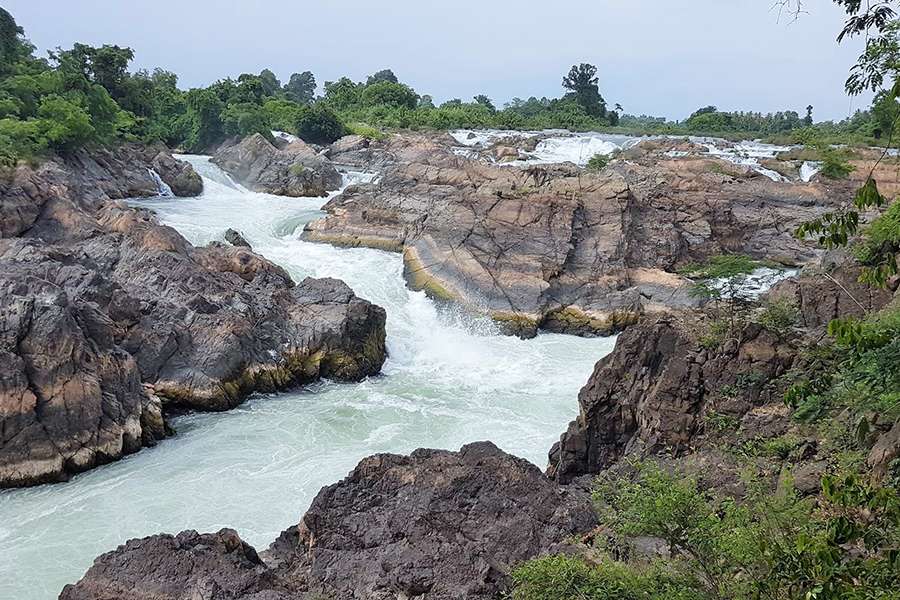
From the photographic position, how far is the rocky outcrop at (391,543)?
6711mm

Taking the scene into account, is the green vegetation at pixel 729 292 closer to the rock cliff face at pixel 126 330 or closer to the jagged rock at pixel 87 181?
the rock cliff face at pixel 126 330

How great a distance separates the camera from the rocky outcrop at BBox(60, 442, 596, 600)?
671 cm

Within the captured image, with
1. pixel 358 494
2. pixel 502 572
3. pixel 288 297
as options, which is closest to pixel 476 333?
Result: pixel 288 297

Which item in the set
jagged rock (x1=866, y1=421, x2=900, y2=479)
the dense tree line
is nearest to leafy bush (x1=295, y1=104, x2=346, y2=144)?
the dense tree line

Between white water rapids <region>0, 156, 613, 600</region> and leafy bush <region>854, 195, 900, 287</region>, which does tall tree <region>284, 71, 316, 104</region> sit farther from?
leafy bush <region>854, 195, 900, 287</region>

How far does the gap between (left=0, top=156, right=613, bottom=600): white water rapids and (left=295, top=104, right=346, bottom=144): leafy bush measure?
22653mm

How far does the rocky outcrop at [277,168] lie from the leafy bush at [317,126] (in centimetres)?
850

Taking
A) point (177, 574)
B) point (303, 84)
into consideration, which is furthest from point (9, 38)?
point (303, 84)

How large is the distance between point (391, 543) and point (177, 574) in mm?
2014

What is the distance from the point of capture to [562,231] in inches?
842

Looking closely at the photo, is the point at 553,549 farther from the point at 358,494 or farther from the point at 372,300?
the point at 372,300

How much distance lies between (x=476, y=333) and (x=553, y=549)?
12.5 metres

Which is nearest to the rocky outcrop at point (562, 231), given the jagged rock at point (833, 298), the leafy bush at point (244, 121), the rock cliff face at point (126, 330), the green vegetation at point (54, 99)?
the rock cliff face at point (126, 330)

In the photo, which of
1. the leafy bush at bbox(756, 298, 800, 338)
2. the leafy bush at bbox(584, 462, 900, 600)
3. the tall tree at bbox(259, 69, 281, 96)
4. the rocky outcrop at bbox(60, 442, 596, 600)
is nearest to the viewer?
the leafy bush at bbox(584, 462, 900, 600)
